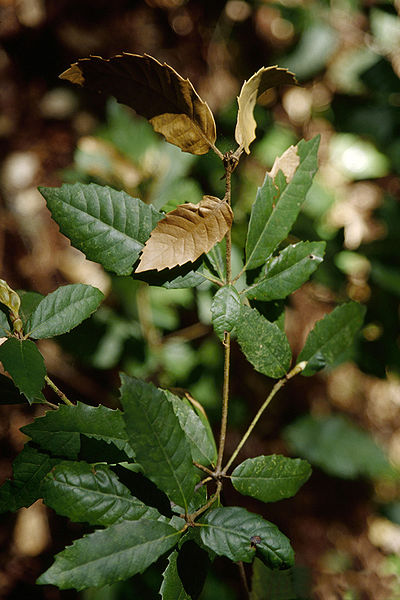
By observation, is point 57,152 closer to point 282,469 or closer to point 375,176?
point 375,176

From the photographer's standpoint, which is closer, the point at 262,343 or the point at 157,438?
the point at 157,438

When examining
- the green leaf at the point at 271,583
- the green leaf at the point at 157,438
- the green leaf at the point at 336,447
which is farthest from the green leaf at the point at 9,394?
the green leaf at the point at 336,447

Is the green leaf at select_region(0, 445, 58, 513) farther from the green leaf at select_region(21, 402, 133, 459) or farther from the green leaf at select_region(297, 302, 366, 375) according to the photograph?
the green leaf at select_region(297, 302, 366, 375)

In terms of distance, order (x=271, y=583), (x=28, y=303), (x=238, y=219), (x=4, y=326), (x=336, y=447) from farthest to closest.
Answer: (x=336, y=447), (x=238, y=219), (x=271, y=583), (x=28, y=303), (x=4, y=326)

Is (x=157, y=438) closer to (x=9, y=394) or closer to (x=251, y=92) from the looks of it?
(x=9, y=394)

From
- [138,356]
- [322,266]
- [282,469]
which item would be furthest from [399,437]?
[282,469]

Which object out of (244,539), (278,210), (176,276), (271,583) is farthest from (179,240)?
(271,583)
